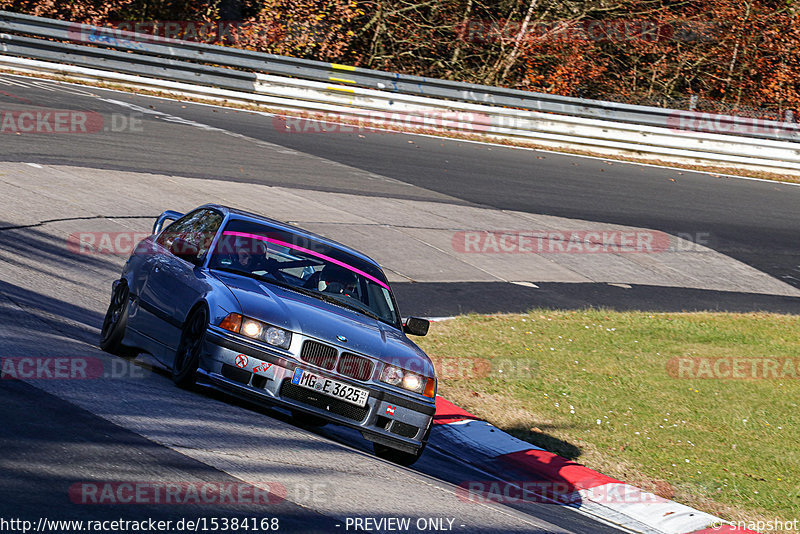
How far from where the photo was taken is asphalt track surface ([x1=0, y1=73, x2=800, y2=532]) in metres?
5.07

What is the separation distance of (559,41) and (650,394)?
21.1 metres

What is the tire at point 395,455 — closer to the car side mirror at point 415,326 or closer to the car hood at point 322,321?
the car hood at point 322,321

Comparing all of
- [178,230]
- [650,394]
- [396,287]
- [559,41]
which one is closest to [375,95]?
[559,41]

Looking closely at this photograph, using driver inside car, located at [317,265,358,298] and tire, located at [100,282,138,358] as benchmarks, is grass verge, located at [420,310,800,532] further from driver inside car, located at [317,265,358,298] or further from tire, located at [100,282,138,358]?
tire, located at [100,282,138,358]

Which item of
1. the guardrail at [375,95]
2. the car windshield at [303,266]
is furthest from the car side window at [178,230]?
the guardrail at [375,95]

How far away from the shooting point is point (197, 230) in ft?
26.6

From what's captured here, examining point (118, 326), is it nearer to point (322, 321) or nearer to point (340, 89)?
point (322, 321)

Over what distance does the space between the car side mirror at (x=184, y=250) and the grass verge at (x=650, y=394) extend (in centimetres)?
317

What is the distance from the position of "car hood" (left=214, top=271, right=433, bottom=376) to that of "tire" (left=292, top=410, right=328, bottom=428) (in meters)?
0.51

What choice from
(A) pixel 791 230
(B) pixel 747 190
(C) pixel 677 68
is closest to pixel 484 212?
(A) pixel 791 230

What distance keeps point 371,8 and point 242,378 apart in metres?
23.8

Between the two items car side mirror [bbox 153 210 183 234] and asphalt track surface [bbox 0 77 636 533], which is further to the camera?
Result: car side mirror [bbox 153 210 183 234]

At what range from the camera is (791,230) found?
19297 mm

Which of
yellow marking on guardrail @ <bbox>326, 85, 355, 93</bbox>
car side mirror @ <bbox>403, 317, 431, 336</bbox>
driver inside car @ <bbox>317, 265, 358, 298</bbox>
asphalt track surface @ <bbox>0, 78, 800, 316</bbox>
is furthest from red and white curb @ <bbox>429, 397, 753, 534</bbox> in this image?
yellow marking on guardrail @ <bbox>326, 85, 355, 93</bbox>
